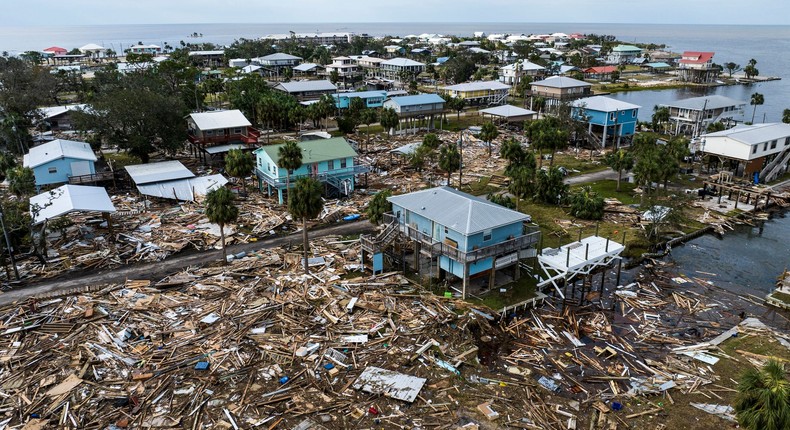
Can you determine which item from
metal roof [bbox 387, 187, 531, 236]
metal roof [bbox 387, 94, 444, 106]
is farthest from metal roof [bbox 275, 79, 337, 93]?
metal roof [bbox 387, 187, 531, 236]

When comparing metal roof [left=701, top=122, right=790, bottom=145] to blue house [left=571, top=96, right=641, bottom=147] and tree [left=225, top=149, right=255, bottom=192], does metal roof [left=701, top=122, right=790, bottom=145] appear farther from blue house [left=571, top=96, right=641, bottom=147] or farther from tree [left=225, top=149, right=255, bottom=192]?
tree [left=225, top=149, right=255, bottom=192]

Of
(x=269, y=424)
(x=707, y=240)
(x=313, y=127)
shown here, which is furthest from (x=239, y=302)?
(x=313, y=127)

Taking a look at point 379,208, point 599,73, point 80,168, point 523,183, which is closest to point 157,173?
point 80,168

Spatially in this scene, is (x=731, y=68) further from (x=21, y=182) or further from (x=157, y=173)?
(x=21, y=182)

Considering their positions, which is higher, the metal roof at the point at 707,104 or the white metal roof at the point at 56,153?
the metal roof at the point at 707,104

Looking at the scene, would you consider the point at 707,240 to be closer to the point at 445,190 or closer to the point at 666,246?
the point at 666,246

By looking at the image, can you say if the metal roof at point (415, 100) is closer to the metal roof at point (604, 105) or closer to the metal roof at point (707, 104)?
the metal roof at point (604, 105)

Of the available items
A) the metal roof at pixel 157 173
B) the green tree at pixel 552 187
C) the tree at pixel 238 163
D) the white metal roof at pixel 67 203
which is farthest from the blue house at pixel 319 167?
the green tree at pixel 552 187
